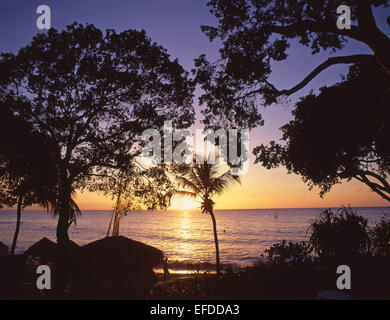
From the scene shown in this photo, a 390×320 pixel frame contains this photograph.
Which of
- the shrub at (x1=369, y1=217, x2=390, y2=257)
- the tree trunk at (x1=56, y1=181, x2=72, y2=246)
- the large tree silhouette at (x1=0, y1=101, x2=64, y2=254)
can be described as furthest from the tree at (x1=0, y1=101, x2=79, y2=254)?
the shrub at (x1=369, y1=217, x2=390, y2=257)

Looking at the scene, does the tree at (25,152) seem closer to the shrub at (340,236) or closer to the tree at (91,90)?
the tree at (91,90)

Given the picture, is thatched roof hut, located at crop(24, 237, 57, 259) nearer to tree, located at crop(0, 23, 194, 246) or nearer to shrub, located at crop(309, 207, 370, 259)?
tree, located at crop(0, 23, 194, 246)

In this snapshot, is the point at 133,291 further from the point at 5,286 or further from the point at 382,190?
the point at 382,190

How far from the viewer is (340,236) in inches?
421

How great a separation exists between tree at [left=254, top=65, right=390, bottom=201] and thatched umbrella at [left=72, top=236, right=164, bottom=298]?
804 centimetres

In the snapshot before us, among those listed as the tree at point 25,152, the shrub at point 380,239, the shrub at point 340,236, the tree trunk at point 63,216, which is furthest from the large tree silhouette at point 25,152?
the shrub at point 380,239

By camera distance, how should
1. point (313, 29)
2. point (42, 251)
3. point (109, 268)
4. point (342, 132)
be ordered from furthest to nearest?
1. point (42, 251)
2. point (109, 268)
3. point (342, 132)
4. point (313, 29)

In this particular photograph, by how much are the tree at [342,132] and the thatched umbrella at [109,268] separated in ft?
26.4

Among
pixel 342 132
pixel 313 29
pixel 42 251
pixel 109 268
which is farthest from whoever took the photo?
pixel 42 251

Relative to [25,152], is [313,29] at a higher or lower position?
higher

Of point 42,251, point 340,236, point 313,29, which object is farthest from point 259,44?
point 42,251

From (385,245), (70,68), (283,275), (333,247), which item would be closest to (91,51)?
(70,68)

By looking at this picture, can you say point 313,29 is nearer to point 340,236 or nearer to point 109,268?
point 340,236

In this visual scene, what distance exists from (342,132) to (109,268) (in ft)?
40.1
